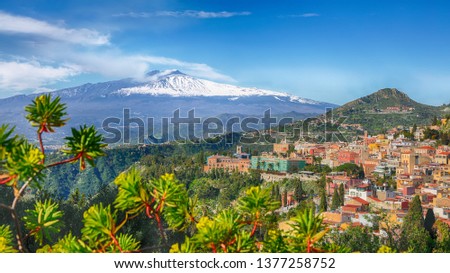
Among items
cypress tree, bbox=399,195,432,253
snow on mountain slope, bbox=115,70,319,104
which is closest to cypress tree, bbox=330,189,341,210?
cypress tree, bbox=399,195,432,253

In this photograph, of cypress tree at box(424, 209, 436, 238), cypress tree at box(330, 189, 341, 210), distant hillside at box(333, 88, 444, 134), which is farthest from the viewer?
distant hillside at box(333, 88, 444, 134)

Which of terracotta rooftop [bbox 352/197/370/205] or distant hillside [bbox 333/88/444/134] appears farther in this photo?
distant hillside [bbox 333/88/444/134]

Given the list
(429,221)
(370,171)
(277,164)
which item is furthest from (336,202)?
(277,164)

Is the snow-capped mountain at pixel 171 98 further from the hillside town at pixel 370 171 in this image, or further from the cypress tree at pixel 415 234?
the cypress tree at pixel 415 234

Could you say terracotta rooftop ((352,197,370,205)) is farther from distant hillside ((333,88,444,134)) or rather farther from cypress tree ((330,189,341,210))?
distant hillside ((333,88,444,134))

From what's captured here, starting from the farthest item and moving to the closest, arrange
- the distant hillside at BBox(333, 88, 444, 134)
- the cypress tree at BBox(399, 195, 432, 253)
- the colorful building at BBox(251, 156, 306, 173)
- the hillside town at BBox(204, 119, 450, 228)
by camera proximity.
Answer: the distant hillside at BBox(333, 88, 444, 134) → the colorful building at BBox(251, 156, 306, 173) → the hillside town at BBox(204, 119, 450, 228) → the cypress tree at BBox(399, 195, 432, 253)

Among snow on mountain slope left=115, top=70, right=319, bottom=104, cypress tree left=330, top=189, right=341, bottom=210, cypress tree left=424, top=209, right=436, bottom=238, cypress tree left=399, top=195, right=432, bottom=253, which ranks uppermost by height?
snow on mountain slope left=115, top=70, right=319, bottom=104
